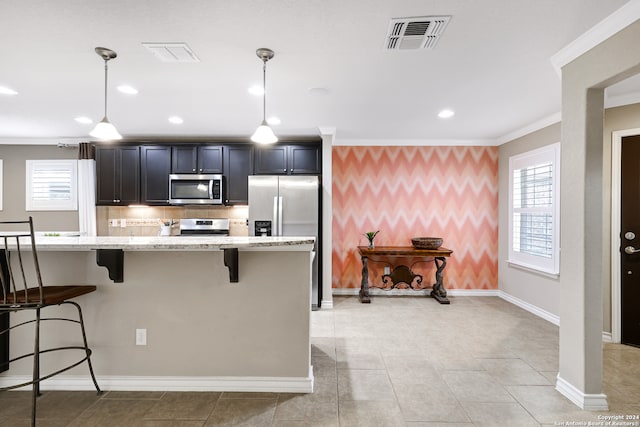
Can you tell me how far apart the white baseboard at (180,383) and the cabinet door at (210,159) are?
3025 millimetres

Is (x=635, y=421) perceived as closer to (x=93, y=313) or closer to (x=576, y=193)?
(x=576, y=193)

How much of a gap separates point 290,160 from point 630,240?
3886 mm

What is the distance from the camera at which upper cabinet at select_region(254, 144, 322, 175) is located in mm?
4715

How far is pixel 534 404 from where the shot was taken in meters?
2.23

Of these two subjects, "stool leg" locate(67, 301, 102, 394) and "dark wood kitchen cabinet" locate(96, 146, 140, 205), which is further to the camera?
"dark wood kitchen cabinet" locate(96, 146, 140, 205)

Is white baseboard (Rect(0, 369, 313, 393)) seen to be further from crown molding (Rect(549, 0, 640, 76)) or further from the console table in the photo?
crown molding (Rect(549, 0, 640, 76))

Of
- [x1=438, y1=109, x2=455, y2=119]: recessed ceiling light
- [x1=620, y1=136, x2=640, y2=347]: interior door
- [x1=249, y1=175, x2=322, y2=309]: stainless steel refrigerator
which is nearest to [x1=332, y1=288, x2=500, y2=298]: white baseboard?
[x1=249, y1=175, x2=322, y2=309]: stainless steel refrigerator

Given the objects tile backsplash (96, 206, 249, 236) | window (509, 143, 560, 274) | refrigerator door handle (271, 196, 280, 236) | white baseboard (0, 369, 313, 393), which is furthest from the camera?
tile backsplash (96, 206, 249, 236)

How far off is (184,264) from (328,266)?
2474 mm

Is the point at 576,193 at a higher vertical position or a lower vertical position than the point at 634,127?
lower

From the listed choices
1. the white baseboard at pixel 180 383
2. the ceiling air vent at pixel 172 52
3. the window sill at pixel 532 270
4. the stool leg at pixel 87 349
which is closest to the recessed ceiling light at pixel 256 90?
the ceiling air vent at pixel 172 52

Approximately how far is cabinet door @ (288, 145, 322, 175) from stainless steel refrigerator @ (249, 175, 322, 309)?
25 cm

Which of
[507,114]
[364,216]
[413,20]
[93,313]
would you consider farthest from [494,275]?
[93,313]

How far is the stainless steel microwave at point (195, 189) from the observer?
4.71 m
